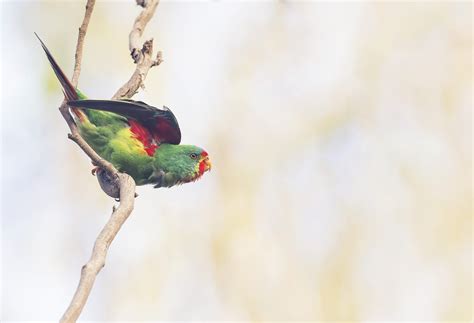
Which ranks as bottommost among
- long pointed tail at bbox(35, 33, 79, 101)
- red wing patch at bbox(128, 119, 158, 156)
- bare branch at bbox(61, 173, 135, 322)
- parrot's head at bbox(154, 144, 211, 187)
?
bare branch at bbox(61, 173, 135, 322)

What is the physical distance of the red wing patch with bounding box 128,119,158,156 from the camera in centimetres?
529

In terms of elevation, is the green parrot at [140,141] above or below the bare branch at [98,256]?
above

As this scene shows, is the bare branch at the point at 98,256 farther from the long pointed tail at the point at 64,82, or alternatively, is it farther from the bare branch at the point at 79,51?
the long pointed tail at the point at 64,82

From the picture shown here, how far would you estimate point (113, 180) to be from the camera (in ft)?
15.0

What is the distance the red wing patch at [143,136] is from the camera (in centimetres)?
529

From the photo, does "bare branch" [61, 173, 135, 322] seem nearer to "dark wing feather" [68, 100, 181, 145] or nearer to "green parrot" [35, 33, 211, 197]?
"dark wing feather" [68, 100, 181, 145]

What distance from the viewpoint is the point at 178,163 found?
18.1 ft

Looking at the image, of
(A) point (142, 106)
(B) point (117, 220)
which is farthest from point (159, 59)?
(B) point (117, 220)

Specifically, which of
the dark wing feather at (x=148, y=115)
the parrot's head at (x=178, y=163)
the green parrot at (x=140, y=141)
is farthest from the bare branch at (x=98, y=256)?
the parrot's head at (x=178, y=163)

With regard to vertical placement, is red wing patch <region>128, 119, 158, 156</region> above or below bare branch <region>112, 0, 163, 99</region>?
below

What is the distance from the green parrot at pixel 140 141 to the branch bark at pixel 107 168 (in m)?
0.30

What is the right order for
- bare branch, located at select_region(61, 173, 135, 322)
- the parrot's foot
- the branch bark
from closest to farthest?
bare branch, located at select_region(61, 173, 135, 322), the branch bark, the parrot's foot

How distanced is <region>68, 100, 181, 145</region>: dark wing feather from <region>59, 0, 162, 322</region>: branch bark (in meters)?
0.13

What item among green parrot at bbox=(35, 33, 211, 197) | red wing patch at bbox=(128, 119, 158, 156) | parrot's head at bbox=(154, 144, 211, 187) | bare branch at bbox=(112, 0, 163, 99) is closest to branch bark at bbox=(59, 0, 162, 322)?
bare branch at bbox=(112, 0, 163, 99)
